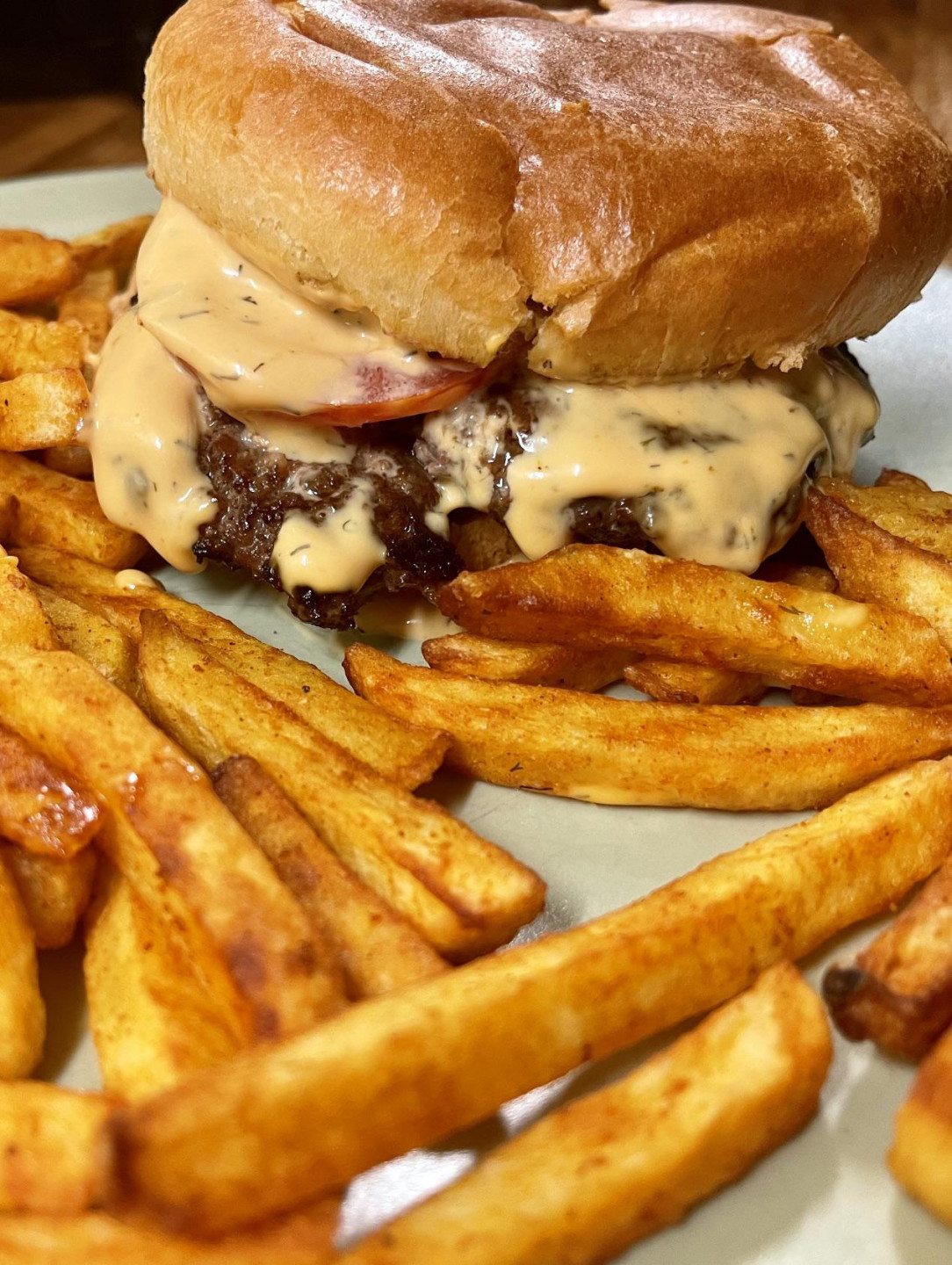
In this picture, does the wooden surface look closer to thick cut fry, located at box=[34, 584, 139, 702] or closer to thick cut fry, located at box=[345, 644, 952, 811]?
thick cut fry, located at box=[34, 584, 139, 702]

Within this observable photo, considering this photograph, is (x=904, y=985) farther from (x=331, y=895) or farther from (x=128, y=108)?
(x=128, y=108)

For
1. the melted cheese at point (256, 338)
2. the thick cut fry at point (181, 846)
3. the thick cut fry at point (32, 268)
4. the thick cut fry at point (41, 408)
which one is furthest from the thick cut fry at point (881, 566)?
the thick cut fry at point (32, 268)

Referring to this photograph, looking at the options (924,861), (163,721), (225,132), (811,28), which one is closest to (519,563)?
(163,721)

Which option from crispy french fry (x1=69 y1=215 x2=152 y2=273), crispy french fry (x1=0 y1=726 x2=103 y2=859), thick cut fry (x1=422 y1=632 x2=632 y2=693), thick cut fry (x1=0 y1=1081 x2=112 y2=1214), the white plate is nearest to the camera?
thick cut fry (x1=0 y1=1081 x2=112 y2=1214)

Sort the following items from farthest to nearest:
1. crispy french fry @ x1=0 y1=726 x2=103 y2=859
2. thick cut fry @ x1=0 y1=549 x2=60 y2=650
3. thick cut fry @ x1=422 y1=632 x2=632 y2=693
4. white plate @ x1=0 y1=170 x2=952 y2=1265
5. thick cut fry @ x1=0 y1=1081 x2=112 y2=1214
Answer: thick cut fry @ x1=422 y1=632 x2=632 y2=693
thick cut fry @ x1=0 y1=549 x2=60 y2=650
crispy french fry @ x1=0 y1=726 x2=103 y2=859
white plate @ x1=0 y1=170 x2=952 y2=1265
thick cut fry @ x1=0 y1=1081 x2=112 y2=1214

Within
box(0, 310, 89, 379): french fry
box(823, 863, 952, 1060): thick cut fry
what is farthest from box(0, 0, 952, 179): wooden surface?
box(823, 863, 952, 1060): thick cut fry

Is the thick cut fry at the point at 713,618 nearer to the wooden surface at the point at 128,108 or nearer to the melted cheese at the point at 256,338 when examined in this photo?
the melted cheese at the point at 256,338

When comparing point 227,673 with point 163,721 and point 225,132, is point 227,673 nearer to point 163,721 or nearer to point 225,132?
point 163,721
